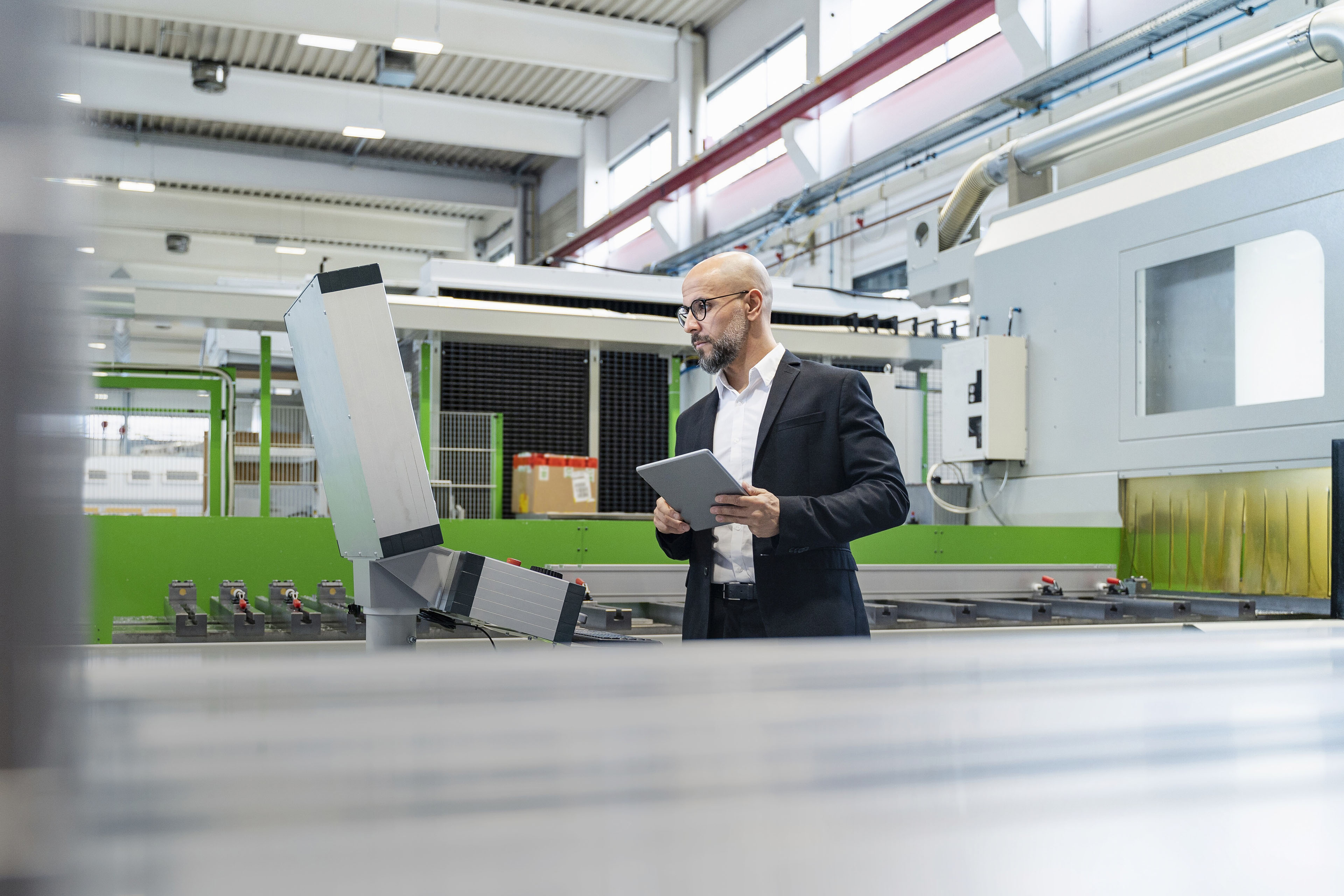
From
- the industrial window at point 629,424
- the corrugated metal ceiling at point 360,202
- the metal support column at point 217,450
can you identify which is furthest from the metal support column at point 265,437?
the corrugated metal ceiling at point 360,202

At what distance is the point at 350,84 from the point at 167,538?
8705mm

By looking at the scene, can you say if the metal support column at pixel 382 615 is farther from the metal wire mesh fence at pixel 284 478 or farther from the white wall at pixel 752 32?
the white wall at pixel 752 32

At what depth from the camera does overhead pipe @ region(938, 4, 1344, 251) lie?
146 inches

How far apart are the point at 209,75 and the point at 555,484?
22.9 feet

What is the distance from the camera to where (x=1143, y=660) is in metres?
0.38

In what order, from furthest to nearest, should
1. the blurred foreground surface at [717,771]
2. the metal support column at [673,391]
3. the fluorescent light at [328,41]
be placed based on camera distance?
1. the fluorescent light at [328,41]
2. the metal support column at [673,391]
3. the blurred foreground surface at [717,771]

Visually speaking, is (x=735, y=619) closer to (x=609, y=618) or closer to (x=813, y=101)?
(x=609, y=618)

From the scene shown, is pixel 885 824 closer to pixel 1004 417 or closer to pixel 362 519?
pixel 362 519

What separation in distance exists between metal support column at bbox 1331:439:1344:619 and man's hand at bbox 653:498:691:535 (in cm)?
222

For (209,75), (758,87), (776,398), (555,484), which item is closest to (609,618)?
(776,398)

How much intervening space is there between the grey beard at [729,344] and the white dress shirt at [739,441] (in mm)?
37

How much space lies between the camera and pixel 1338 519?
3141 mm

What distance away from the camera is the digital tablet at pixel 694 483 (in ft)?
5.28

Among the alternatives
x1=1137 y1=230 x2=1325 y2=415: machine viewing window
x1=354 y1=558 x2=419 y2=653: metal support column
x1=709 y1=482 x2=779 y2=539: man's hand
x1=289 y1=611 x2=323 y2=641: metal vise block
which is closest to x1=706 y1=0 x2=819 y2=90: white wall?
x1=1137 y1=230 x2=1325 y2=415: machine viewing window
